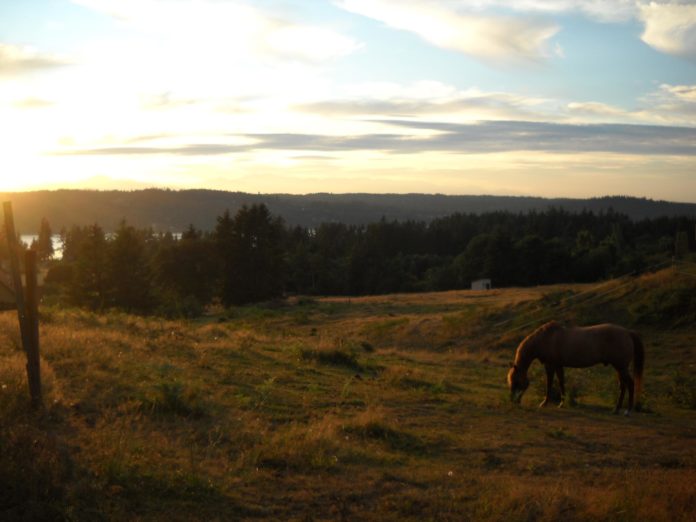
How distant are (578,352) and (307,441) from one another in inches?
313

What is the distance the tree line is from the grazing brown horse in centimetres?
2480

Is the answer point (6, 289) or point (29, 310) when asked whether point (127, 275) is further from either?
point (29, 310)

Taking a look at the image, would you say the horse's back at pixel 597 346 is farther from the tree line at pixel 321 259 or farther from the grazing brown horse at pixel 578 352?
the tree line at pixel 321 259

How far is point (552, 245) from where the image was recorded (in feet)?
257

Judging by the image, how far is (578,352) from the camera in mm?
14422

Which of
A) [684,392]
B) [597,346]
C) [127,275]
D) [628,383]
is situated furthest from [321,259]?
[628,383]

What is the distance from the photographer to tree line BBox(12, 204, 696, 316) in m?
49.3

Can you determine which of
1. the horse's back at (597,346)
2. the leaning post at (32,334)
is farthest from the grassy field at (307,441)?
the horse's back at (597,346)

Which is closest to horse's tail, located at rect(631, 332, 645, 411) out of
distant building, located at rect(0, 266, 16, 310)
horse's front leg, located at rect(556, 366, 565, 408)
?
horse's front leg, located at rect(556, 366, 565, 408)

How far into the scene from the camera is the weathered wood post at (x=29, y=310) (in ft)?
29.0

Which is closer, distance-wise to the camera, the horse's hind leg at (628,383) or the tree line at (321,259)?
the horse's hind leg at (628,383)

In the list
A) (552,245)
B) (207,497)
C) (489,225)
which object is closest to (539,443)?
(207,497)

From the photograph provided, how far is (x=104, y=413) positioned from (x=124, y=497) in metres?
2.95

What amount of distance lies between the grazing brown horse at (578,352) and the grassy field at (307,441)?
638mm
